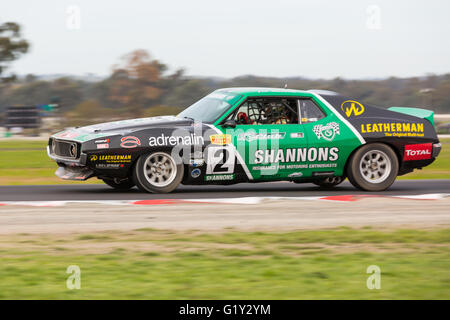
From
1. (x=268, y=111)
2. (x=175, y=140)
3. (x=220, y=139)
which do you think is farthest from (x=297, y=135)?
(x=175, y=140)

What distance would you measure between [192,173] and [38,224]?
9.24ft

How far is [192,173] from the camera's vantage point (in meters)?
9.55

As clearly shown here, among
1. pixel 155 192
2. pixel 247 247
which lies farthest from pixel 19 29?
pixel 247 247

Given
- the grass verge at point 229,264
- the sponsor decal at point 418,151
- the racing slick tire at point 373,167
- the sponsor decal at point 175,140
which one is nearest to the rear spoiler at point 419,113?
the sponsor decal at point 418,151

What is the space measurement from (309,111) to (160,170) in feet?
8.03

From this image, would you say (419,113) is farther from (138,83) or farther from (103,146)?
(138,83)

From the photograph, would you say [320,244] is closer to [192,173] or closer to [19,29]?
[192,173]

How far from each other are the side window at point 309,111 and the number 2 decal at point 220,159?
131cm

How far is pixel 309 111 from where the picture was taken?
10164 mm

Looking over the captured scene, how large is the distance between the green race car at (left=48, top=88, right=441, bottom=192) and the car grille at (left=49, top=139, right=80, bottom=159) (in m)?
0.01

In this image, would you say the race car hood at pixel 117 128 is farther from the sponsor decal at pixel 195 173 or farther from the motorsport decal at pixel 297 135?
the motorsport decal at pixel 297 135

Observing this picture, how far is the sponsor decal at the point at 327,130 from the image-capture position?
32.9 feet

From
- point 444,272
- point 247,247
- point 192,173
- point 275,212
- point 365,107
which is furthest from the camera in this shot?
point 365,107

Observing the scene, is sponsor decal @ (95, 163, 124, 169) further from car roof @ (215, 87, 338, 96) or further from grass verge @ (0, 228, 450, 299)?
grass verge @ (0, 228, 450, 299)
